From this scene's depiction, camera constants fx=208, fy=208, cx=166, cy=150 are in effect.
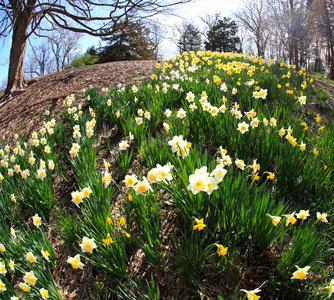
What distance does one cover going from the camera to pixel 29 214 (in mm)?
2227

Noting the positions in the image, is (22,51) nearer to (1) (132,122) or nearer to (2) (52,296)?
(1) (132,122)

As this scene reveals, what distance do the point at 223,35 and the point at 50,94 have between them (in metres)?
32.2

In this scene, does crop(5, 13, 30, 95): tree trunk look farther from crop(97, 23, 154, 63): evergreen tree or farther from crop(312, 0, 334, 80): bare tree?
crop(312, 0, 334, 80): bare tree

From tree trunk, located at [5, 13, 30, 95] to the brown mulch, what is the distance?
27.3 inches

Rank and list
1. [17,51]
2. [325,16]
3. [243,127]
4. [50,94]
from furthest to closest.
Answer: [325,16] < [17,51] < [50,94] < [243,127]

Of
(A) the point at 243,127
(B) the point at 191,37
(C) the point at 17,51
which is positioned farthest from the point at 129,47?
(B) the point at 191,37

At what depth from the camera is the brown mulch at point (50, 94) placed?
15.9 feet

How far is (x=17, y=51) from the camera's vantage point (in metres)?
7.46

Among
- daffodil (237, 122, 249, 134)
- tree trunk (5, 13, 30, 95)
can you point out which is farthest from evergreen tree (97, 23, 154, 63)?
daffodil (237, 122, 249, 134)

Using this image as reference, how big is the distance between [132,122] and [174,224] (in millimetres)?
1376

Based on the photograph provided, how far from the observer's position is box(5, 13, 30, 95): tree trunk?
7.39 meters

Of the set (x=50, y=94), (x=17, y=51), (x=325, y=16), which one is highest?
(x=325, y=16)

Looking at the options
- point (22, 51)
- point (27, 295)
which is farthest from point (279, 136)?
point (22, 51)

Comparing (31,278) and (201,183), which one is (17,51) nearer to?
Result: (31,278)
